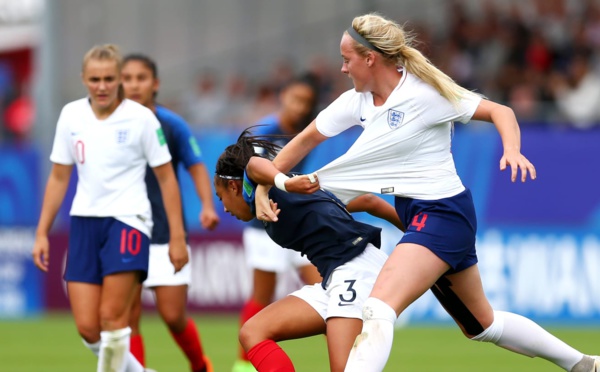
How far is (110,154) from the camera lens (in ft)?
24.4

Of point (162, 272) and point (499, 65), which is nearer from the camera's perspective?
point (162, 272)

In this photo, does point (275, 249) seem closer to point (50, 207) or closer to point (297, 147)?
point (50, 207)

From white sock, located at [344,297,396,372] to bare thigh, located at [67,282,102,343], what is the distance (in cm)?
207

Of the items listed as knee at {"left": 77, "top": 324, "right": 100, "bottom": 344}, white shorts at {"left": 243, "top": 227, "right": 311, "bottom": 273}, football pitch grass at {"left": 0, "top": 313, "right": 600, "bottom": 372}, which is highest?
knee at {"left": 77, "top": 324, "right": 100, "bottom": 344}

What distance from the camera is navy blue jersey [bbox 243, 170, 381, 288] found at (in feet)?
21.2

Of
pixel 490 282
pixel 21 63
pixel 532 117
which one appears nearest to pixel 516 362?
pixel 490 282

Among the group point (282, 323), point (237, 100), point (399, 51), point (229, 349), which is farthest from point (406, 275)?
point (237, 100)

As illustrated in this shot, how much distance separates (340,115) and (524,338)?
1685 millimetres

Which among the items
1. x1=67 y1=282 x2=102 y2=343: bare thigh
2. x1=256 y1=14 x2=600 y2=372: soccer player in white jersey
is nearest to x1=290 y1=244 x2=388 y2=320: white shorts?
x1=256 y1=14 x2=600 y2=372: soccer player in white jersey

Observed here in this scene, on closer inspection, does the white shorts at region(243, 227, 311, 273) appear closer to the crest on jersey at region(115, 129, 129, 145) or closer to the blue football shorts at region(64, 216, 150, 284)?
the blue football shorts at region(64, 216, 150, 284)

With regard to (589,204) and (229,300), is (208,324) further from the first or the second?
(589,204)

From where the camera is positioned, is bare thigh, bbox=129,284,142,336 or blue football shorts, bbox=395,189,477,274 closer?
blue football shorts, bbox=395,189,477,274

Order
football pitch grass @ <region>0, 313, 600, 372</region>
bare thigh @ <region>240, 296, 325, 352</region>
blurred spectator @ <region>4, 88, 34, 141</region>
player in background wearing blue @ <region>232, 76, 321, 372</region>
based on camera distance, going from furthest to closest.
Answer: blurred spectator @ <region>4, 88, 34, 141</region> → football pitch grass @ <region>0, 313, 600, 372</region> → player in background wearing blue @ <region>232, 76, 321, 372</region> → bare thigh @ <region>240, 296, 325, 352</region>

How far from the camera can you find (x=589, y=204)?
1384 centimetres
